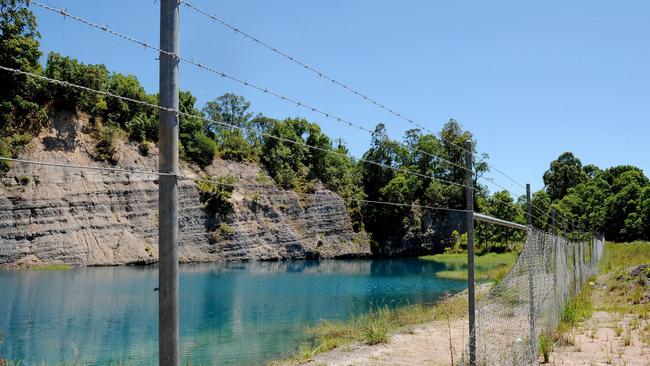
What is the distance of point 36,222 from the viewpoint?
4803 centimetres

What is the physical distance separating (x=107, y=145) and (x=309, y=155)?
3122 cm

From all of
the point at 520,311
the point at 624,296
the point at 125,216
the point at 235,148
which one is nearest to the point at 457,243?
the point at 235,148

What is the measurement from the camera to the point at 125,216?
179 feet

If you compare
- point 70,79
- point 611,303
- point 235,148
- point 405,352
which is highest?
point 70,79

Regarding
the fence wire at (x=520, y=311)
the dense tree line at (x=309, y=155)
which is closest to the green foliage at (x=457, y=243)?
the dense tree line at (x=309, y=155)

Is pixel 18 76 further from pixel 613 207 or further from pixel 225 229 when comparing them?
pixel 613 207

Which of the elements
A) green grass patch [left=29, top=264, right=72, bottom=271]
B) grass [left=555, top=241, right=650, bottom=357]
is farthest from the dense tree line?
grass [left=555, top=241, right=650, bottom=357]

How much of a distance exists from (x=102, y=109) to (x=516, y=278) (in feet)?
192

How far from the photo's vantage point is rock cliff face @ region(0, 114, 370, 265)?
47938 millimetres

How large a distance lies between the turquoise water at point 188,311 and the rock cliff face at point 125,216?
728 cm

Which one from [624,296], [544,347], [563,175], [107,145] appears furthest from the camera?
[563,175]

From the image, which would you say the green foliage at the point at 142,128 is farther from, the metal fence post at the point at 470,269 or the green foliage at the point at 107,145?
the metal fence post at the point at 470,269

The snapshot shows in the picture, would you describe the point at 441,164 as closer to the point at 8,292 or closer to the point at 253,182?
the point at 253,182

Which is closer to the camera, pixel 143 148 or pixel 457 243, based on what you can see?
pixel 143 148
